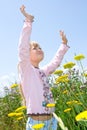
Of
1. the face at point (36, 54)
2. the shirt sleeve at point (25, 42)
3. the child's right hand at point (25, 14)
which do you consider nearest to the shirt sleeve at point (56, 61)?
the face at point (36, 54)

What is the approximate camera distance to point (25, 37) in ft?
11.1

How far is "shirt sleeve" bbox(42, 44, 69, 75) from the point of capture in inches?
145

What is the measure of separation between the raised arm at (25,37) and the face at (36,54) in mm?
189

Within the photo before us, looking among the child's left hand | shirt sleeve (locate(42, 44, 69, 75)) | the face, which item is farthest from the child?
the child's left hand

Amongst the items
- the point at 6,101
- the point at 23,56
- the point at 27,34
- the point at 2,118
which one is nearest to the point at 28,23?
the point at 27,34

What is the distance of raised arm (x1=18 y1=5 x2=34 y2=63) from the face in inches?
7.5

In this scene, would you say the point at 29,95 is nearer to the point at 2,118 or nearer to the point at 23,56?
the point at 23,56

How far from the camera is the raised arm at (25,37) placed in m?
3.30

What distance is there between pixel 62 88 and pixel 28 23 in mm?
2327

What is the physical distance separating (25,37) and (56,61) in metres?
0.57

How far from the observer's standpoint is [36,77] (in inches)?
133

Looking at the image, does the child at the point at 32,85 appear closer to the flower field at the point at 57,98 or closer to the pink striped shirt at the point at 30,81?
the pink striped shirt at the point at 30,81

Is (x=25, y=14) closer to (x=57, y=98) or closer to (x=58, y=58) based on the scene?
(x=58, y=58)

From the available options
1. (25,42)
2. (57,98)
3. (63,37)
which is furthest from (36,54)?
(57,98)
